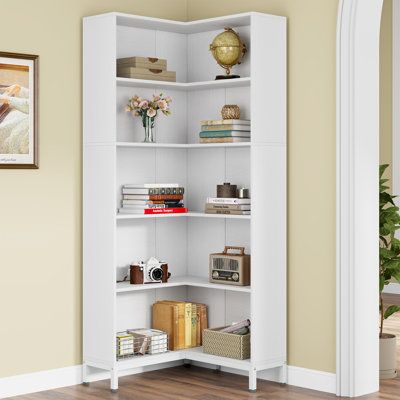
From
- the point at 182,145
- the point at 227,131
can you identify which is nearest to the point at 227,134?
the point at 227,131

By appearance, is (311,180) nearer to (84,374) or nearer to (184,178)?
(184,178)

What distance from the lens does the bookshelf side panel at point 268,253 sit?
518 centimetres

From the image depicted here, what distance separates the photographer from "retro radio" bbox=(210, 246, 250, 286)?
5.33 metres

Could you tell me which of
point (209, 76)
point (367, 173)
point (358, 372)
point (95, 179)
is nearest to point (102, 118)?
point (95, 179)

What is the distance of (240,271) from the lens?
17.5ft

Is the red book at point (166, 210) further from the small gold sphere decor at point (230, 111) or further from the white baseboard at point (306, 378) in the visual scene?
the white baseboard at point (306, 378)

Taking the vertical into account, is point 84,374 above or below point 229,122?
below

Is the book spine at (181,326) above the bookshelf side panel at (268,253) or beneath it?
beneath

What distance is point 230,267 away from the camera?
5.41 m

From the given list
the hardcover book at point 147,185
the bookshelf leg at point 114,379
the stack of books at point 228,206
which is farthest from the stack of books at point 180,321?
the hardcover book at point 147,185

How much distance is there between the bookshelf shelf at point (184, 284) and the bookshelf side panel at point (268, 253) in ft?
0.45

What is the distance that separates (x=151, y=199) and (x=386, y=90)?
15.2 feet

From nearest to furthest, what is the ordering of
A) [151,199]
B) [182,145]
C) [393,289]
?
1. [151,199]
2. [182,145]
3. [393,289]

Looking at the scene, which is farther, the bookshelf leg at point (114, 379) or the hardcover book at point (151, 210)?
the hardcover book at point (151, 210)
